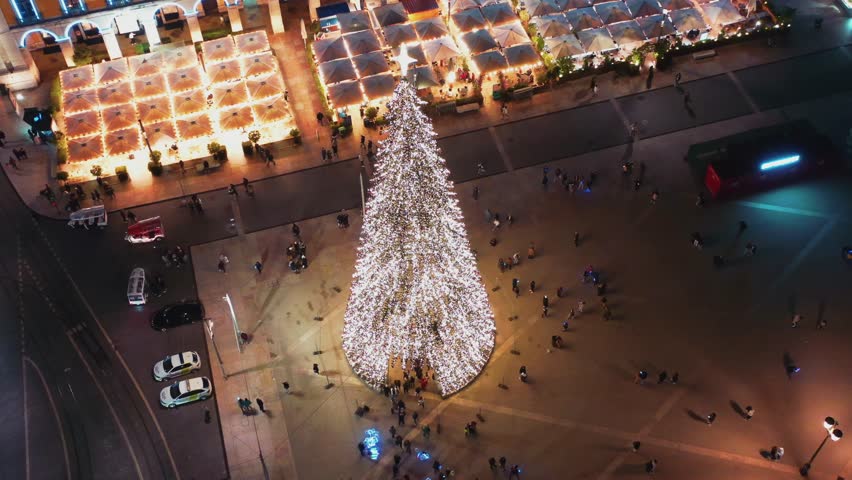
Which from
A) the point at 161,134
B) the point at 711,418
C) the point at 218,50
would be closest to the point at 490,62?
the point at 218,50

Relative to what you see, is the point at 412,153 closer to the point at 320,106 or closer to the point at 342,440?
the point at 342,440

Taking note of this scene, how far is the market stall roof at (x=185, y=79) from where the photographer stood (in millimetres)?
53875

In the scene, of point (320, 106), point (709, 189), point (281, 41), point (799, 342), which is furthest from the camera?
point (281, 41)

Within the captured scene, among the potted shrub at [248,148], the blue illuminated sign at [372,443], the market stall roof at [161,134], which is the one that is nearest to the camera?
the blue illuminated sign at [372,443]

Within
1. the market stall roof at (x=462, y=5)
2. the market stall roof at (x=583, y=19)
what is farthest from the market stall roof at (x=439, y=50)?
the market stall roof at (x=583, y=19)

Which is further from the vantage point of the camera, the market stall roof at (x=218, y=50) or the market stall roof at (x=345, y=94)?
the market stall roof at (x=218, y=50)

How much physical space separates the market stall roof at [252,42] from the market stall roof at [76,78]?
9.20 m

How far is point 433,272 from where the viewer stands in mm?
33219

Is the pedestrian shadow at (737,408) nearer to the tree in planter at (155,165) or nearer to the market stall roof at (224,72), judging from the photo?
the tree in planter at (155,165)

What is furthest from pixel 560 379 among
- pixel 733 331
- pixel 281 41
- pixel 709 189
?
pixel 281 41

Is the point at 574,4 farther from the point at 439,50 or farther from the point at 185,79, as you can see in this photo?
the point at 185,79

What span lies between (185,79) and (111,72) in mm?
4725

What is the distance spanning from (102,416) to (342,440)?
11.8 meters

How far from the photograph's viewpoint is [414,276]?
3344 centimetres
